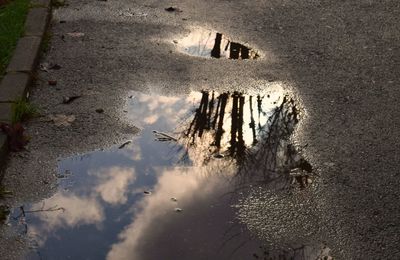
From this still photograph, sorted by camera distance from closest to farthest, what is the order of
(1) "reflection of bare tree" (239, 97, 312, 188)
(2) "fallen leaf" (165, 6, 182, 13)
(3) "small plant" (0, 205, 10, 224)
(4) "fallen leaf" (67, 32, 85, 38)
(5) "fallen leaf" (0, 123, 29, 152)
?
(3) "small plant" (0, 205, 10, 224)
(1) "reflection of bare tree" (239, 97, 312, 188)
(5) "fallen leaf" (0, 123, 29, 152)
(4) "fallen leaf" (67, 32, 85, 38)
(2) "fallen leaf" (165, 6, 182, 13)

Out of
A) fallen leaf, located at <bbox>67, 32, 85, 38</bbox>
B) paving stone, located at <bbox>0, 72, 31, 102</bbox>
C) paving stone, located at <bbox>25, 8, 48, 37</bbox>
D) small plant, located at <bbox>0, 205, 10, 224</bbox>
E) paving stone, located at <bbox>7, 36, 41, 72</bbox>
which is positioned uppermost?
paving stone, located at <bbox>25, 8, 48, 37</bbox>

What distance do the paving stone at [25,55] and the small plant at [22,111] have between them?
69cm

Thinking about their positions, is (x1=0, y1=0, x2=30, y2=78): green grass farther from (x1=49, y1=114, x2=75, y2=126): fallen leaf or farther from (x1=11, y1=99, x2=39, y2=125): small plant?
(x1=49, y1=114, x2=75, y2=126): fallen leaf

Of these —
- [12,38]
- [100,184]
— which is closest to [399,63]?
[100,184]

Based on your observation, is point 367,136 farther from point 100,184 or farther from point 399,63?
point 100,184

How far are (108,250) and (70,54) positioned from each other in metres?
3.21

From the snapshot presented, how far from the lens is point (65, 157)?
13.2ft

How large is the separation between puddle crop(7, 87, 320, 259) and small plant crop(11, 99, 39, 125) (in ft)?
2.41

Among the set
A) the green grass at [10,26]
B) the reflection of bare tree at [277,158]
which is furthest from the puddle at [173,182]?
the green grass at [10,26]

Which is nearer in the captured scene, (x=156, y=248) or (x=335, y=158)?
(x=156, y=248)

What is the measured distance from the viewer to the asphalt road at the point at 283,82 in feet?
11.1

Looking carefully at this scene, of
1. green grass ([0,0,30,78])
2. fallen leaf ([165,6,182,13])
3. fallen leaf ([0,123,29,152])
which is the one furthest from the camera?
fallen leaf ([165,6,182,13])

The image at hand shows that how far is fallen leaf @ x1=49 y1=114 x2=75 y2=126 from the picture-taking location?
4.44 metres

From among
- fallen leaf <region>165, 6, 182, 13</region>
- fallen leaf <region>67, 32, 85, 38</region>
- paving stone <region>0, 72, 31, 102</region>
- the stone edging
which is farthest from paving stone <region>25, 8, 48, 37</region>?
fallen leaf <region>165, 6, 182, 13</region>
